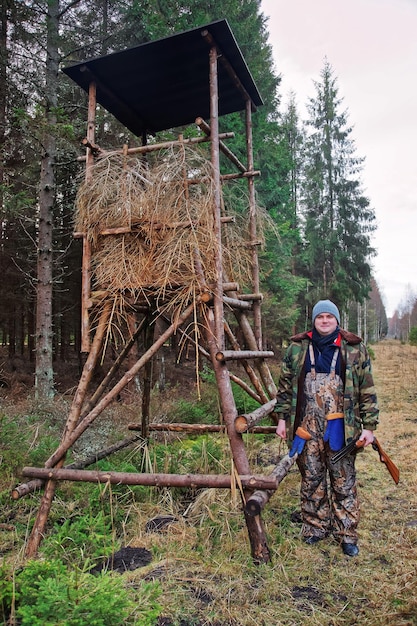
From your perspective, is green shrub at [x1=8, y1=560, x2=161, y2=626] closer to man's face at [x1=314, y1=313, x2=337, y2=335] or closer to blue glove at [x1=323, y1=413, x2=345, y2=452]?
blue glove at [x1=323, y1=413, x2=345, y2=452]

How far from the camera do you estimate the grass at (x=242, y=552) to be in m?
3.02

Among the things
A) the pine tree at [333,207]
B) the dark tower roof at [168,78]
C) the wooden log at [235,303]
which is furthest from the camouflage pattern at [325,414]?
the pine tree at [333,207]

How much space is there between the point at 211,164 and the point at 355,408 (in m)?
2.84

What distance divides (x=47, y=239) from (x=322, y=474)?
27.7ft

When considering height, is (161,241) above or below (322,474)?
above

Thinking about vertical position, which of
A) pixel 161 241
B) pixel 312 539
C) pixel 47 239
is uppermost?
pixel 47 239

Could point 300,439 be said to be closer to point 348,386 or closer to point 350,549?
point 348,386

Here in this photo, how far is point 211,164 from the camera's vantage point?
15.4ft

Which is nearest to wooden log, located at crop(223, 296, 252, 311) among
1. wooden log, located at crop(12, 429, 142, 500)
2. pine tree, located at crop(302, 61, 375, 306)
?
wooden log, located at crop(12, 429, 142, 500)

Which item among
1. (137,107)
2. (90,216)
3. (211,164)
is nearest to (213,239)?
(211,164)

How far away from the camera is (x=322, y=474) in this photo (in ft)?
13.9

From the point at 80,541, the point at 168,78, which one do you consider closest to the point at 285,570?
the point at 80,541

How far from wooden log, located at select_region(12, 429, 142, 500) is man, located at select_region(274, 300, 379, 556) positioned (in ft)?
7.58

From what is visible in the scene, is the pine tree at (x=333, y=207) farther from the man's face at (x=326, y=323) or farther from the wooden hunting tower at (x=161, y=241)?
the man's face at (x=326, y=323)
